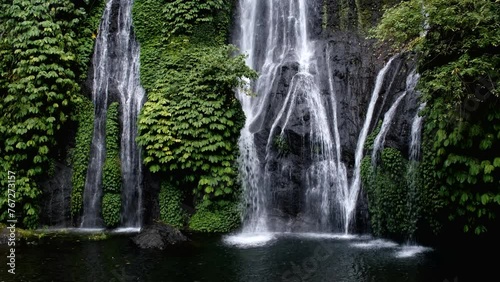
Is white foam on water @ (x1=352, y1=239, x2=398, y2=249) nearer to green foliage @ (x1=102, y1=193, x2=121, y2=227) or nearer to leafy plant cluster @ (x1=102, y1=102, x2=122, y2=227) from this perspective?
green foliage @ (x1=102, y1=193, x2=121, y2=227)

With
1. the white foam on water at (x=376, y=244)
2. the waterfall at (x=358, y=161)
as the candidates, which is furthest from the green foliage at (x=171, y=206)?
the white foam on water at (x=376, y=244)

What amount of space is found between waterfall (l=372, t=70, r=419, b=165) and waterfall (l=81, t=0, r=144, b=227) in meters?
7.43

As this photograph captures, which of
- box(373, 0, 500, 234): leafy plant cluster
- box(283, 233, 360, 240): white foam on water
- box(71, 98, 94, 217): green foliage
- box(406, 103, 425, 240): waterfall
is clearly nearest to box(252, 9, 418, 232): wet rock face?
box(283, 233, 360, 240): white foam on water

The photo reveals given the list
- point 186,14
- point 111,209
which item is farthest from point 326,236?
point 186,14

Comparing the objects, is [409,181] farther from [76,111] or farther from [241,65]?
[76,111]

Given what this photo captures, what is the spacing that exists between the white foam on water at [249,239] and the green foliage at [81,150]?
5.22 metres

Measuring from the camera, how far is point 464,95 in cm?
877

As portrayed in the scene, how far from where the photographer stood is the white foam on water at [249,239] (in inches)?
459

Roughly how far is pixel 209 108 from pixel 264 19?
5766mm

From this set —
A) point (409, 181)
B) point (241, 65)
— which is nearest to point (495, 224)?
point (409, 181)

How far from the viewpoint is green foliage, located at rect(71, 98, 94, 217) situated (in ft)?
46.6

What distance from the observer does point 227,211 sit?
1362cm

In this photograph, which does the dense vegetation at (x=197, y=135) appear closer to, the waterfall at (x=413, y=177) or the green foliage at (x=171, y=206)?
the green foliage at (x=171, y=206)

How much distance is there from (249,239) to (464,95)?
666cm
